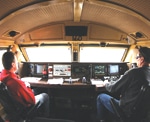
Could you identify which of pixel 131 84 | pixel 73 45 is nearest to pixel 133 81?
pixel 131 84

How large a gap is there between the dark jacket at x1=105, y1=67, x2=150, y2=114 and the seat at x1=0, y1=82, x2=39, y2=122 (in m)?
1.24

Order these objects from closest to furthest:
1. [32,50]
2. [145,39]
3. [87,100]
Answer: [145,39], [87,100], [32,50]

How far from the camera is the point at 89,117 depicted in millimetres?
3678

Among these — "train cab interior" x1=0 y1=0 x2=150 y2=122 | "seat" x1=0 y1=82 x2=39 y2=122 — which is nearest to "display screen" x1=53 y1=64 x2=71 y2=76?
"train cab interior" x1=0 y1=0 x2=150 y2=122

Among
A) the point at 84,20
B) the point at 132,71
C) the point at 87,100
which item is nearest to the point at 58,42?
the point at 84,20

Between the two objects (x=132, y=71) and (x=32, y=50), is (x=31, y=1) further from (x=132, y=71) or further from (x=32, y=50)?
(x=32, y=50)

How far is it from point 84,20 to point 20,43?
1498 mm

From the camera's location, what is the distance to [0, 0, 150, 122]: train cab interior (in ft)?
10.2

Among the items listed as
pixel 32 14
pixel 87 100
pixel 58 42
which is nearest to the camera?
pixel 32 14

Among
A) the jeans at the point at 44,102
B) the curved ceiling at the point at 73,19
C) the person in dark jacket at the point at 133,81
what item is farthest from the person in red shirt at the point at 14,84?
the person in dark jacket at the point at 133,81

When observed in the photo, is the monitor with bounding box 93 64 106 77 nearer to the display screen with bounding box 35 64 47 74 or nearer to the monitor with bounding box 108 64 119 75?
the monitor with bounding box 108 64 119 75

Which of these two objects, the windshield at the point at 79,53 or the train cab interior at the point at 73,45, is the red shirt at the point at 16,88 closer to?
the train cab interior at the point at 73,45

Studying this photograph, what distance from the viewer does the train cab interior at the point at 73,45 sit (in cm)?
311

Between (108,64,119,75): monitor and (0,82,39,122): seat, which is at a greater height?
(108,64,119,75): monitor
